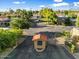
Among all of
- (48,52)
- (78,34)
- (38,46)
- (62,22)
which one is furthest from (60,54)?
(62,22)

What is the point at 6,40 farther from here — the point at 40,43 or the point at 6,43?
the point at 40,43

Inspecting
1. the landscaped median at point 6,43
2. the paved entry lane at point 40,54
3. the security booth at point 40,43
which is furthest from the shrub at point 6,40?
the security booth at point 40,43

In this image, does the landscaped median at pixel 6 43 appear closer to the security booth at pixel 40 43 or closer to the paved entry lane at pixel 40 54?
the paved entry lane at pixel 40 54

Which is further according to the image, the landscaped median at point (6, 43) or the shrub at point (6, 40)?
the shrub at point (6, 40)

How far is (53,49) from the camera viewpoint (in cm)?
3847

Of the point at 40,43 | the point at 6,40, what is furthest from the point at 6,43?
the point at 40,43

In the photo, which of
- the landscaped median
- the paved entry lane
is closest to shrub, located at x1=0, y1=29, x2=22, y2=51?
the landscaped median

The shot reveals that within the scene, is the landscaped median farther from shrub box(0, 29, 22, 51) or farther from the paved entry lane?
the paved entry lane

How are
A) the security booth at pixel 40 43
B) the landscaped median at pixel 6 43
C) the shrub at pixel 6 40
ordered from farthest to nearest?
the security booth at pixel 40 43, the shrub at pixel 6 40, the landscaped median at pixel 6 43

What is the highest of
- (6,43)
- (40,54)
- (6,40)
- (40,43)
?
(6,40)

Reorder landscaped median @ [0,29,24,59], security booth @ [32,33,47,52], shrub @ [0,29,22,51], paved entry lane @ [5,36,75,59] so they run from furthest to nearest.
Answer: security booth @ [32,33,47,52] → shrub @ [0,29,22,51] → landscaped median @ [0,29,24,59] → paved entry lane @ [5,36,75,59]

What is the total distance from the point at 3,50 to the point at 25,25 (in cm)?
2211

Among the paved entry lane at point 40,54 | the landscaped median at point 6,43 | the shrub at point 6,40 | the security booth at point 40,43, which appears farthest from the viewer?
the security booth at point 40,43

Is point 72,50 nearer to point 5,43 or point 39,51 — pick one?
point 39,51
